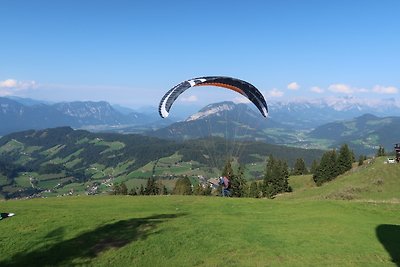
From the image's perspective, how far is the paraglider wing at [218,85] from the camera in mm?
35438

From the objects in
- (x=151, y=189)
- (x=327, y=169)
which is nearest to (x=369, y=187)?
(x=327, y=169)

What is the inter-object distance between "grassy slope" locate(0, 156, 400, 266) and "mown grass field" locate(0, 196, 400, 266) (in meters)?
0.05

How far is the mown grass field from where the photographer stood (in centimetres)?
1900

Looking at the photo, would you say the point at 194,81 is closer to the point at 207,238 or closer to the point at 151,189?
the point at 207,238

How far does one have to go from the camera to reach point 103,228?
24.1m

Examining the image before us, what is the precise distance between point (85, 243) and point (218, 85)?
2359 cm

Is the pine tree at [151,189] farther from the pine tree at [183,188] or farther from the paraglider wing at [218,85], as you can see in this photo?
the paraglider wing at [218,85]

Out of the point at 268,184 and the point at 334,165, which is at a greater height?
the point at 334,165

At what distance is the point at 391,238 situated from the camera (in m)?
24.0

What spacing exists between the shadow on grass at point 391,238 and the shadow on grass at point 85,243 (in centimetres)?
1332

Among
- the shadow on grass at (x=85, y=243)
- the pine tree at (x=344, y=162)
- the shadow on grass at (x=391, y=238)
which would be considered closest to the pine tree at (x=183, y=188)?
the pine tree at (x=344, y=162)

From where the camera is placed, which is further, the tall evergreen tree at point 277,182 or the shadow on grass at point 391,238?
the tall evergreen tree at point 277,182

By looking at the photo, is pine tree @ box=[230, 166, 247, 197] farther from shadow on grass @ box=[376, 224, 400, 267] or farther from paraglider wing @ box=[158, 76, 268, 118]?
shadow on grass @ box=[376, 224, 400, 267]

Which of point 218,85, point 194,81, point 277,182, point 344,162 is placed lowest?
point 277,182
